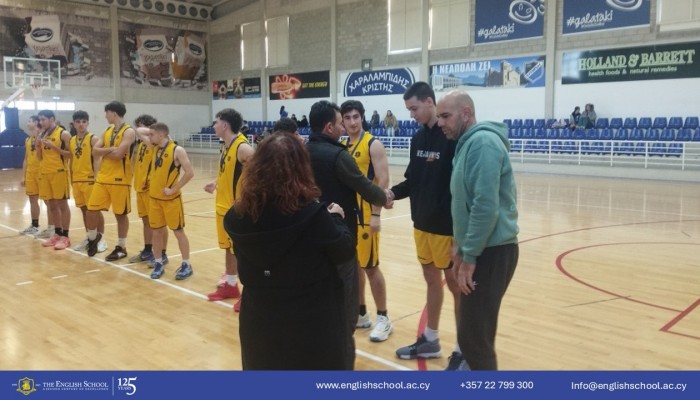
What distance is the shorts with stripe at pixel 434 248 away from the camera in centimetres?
363

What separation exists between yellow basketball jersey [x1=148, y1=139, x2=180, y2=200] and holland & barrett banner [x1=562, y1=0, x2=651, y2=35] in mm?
16715

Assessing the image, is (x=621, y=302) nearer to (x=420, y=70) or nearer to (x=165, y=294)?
(x=165, y=294)

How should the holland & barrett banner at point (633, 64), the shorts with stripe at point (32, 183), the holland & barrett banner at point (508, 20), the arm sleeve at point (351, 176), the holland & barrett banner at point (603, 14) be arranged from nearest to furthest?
the arm sleeve at point (351, 176) → the shorts with stripe at point (32, 183) → the holland & barrett banner at point (633, 64) → the holland & barrett banner at point (603, 14) → the holland & barrett banner at point (508, 20)

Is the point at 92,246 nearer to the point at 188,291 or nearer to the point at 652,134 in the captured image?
the point at 188,291

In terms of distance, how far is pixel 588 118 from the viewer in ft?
60.1

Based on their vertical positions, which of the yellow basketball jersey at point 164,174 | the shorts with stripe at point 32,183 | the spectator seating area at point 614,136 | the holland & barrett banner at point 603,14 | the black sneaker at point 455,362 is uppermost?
the holland & barrett banner at point 603,14

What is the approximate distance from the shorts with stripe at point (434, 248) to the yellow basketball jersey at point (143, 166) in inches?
149

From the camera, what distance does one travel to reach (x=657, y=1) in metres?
17.4

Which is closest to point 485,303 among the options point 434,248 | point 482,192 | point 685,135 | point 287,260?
point 482,192

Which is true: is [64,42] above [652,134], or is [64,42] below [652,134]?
above

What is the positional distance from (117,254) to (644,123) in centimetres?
1623

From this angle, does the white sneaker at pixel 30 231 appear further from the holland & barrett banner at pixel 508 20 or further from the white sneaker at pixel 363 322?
the holland & barrett banner at pixel 508 20

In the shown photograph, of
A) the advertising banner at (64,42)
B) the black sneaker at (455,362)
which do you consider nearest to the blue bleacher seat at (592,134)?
the black sneaker at (455,362)
